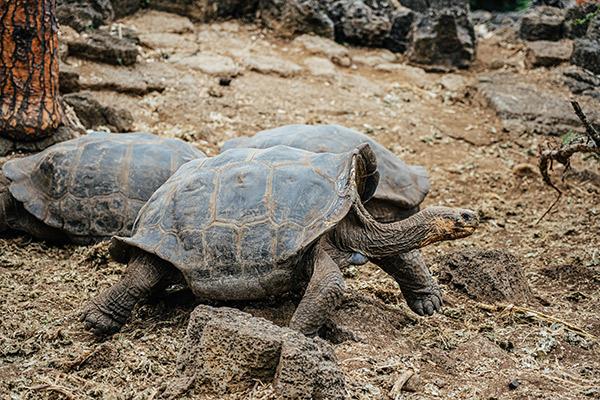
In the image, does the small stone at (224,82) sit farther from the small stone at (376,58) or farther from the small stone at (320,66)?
the small stone at (376,58)

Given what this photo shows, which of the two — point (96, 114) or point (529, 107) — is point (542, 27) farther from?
point (96, 114)

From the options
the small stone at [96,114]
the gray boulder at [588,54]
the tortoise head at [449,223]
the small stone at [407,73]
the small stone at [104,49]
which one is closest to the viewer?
the tortoise head at [449,223]

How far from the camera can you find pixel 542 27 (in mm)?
10688

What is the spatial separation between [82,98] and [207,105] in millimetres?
1524

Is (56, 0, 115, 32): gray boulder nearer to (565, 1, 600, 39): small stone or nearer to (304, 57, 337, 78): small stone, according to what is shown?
(304, 57, 337, 78): small stone

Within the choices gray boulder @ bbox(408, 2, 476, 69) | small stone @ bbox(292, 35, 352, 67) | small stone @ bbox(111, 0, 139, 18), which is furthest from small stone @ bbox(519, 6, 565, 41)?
small stone @ bbox(111, 0, 139, 18)

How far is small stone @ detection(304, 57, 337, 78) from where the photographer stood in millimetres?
9258

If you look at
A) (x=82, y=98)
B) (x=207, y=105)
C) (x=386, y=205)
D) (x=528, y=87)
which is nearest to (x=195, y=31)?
(x=207, y=105)

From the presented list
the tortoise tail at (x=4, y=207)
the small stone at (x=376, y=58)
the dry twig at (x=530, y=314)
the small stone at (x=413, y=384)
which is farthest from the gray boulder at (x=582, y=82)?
the small stone at (x=413, y=384)

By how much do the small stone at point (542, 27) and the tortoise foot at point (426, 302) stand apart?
7.99m

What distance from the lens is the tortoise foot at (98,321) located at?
11.4 feet

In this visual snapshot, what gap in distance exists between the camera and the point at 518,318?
3.68 metres

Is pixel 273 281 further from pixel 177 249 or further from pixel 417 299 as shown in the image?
pixel 417 299

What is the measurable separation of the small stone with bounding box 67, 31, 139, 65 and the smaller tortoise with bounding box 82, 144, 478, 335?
16.0 ft
